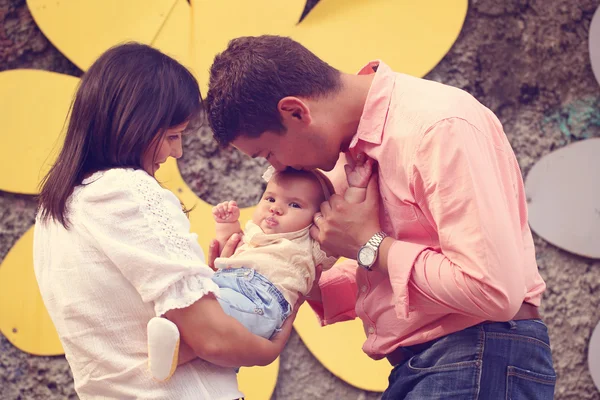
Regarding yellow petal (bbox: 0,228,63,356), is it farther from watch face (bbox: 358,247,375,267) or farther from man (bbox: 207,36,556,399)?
watch face (bbox: 358,247,375,267)

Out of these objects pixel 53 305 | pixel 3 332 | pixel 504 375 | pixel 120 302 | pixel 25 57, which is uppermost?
pixel 504 375

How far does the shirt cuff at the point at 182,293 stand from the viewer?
1.57 metres

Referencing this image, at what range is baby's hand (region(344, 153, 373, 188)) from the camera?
1.80 m

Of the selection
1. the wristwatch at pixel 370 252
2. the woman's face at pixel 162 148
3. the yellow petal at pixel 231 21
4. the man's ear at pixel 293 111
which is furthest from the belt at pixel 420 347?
the yellow petal at pixel 231 21

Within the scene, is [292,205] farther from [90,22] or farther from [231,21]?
[90,22]

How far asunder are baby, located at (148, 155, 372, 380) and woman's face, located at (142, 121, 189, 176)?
338mm

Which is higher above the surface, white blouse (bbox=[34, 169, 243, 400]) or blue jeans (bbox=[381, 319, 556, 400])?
blue jeans (bbox=[381, 319, 556, 400])

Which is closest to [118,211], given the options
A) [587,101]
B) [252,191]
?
[252,191]

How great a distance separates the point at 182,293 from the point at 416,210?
555 millimetres

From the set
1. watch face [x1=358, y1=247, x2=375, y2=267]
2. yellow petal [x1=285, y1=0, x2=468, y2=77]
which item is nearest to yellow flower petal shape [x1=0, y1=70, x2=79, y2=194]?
yellow petal [x1=285, y1=0, x2=468, y2=77]

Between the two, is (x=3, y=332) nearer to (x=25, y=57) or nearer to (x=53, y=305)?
(x=25, y=57)

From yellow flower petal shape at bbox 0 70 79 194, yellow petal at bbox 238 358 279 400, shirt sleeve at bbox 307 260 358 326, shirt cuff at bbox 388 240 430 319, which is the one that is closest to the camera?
shirt cuff at bbox 388 240 430 319

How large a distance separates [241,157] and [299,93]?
4.22ft

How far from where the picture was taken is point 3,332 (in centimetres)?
298
